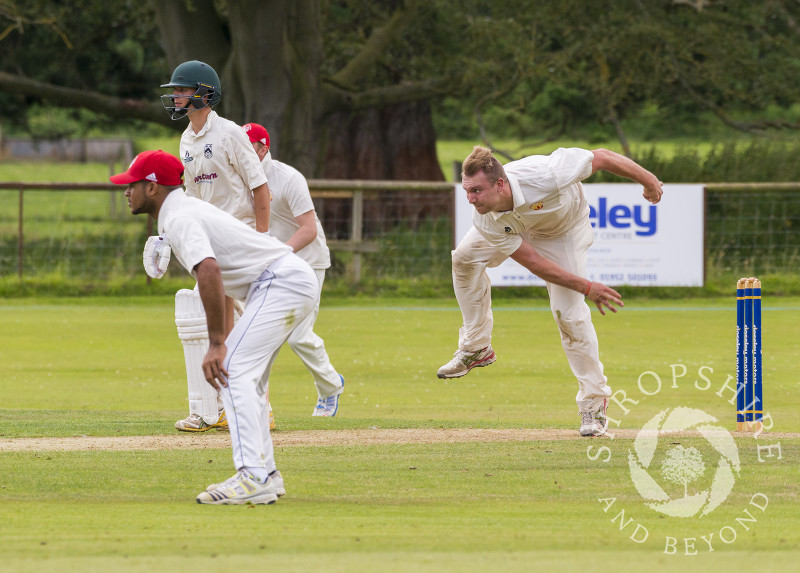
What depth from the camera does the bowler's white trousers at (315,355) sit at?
28.3 ft

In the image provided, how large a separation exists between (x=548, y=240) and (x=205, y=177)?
241cm

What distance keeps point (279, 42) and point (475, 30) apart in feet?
13.9

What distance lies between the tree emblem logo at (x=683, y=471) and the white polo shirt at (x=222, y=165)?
314cm

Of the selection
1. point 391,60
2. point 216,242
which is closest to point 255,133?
point 216,242

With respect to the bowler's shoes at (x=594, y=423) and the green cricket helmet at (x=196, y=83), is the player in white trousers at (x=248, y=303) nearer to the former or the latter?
the green cricket helmet at (x=196, y=83)

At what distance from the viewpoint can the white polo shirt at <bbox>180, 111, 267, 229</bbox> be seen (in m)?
8.47

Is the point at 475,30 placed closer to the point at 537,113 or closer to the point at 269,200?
the point at 537,113

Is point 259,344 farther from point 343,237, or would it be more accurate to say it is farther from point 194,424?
point 343,237

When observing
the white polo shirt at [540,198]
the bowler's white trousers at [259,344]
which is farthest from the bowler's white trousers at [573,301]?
the bowler's white trousers at [259,344]

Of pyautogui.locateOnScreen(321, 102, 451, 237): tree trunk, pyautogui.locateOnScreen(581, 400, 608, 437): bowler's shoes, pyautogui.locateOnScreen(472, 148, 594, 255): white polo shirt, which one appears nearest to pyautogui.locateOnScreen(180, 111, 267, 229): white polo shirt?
pyautogui.locateOnScreen(472, 148, 594, 255): white polo shirt

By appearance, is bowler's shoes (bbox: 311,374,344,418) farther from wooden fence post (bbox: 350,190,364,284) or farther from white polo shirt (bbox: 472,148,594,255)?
wooden fence post (bbox: 350,190,364,284)

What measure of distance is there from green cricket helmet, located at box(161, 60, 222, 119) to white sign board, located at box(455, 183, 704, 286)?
10811mm

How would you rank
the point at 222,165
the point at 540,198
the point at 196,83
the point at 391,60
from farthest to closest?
1. the point at 391,60
2. the point at 222,165
3. the point at 196,83
4. the point at 540,198

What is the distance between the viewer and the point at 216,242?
6020 millimetres
